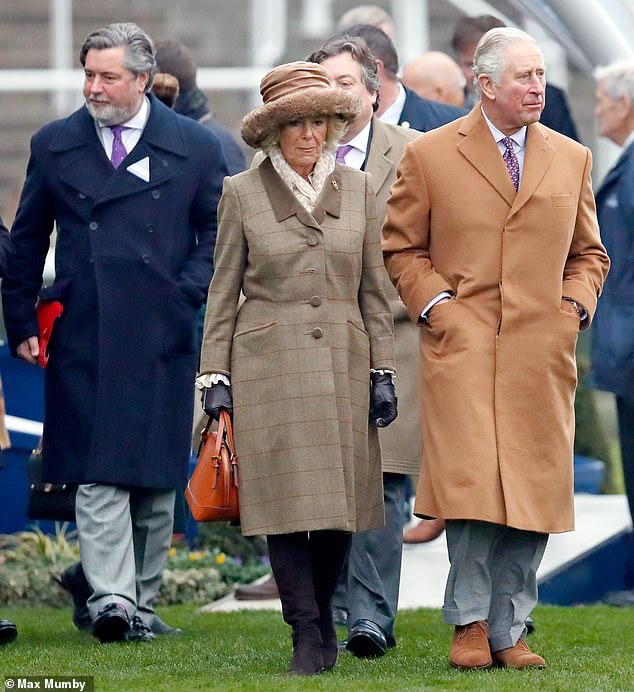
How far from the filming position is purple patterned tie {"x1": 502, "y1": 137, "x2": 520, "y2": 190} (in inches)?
277

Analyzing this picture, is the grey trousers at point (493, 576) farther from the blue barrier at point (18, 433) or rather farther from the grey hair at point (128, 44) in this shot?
the blue barrier at point (18, 433)

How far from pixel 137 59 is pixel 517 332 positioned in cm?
206

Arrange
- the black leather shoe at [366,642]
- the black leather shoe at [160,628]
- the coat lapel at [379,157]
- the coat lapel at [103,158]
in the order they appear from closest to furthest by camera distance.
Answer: the black leather shoe at [366,642]
the coat lapel at [379,157]
the coat lapel at [103,158]
the black leather shoe at [160,628]

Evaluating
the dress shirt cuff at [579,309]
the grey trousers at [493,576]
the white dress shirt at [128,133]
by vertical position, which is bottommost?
the grey trousers at [493,576]

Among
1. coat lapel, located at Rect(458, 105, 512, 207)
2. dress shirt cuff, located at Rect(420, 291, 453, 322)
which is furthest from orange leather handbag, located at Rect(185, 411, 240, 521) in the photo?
coat lapel, located at Rect(458, 105, 512, 207)

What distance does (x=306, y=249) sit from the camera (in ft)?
22.5

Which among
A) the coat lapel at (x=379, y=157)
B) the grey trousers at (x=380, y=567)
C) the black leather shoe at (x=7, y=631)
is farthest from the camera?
the coat lapel at (x=379, y=157)

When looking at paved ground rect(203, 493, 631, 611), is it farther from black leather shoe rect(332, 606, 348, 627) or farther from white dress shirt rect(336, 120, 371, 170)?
white dress shirt rect(336, 120, 371, 170)

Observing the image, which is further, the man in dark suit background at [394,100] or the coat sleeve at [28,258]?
the man in dark suit background at [394,100]

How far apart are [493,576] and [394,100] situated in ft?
7.94

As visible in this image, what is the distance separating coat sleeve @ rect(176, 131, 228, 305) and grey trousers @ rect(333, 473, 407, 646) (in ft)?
3.59

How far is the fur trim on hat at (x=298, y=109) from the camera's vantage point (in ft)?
22.4

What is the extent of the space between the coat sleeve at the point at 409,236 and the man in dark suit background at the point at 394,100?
1.46 metres

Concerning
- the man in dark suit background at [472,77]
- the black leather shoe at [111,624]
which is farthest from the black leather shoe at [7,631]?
the man in dark suit background at [472,77]
